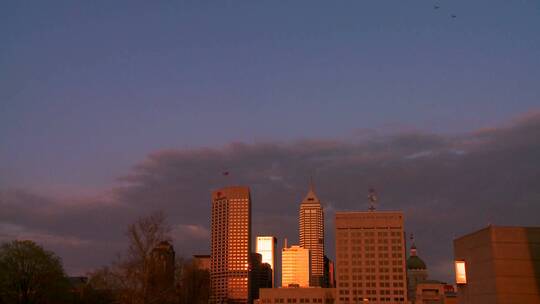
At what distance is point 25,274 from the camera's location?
84562 millimetres

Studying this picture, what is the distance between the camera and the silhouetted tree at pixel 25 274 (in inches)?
3290

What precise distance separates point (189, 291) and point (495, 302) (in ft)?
243

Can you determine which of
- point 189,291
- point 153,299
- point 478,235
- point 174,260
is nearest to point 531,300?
point 478,235

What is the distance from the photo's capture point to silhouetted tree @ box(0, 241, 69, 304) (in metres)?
83.6

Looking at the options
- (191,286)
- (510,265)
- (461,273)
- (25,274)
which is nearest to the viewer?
(510,265)

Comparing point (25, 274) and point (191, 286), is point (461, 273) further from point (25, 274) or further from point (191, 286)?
point (191, 286)

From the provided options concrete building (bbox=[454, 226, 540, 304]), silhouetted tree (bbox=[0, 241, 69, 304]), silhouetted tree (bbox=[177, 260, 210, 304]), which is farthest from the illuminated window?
silhouetted tree (bbox=[0, 241, 69, 304])

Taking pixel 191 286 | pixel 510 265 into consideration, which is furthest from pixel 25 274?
pixel 510 265

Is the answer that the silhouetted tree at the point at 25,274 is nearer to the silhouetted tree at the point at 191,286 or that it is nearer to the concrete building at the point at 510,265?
the silhouetted tree at the point at 191,286

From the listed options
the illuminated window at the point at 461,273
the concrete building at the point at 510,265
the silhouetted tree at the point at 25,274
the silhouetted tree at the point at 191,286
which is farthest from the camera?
the silhouetted tree at the point at 191,286

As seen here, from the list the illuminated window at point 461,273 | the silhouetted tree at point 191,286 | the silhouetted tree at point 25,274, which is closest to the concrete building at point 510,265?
the illuminated window at point 461,273

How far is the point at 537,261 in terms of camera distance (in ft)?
114

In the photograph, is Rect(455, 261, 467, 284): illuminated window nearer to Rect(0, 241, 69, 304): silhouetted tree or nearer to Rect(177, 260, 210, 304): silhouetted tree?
Rect(177, 260, 210, 304): silhouetted tree

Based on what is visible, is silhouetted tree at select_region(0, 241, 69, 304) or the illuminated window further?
silhouetted tree at select_region(0, 241, 69, 304)
